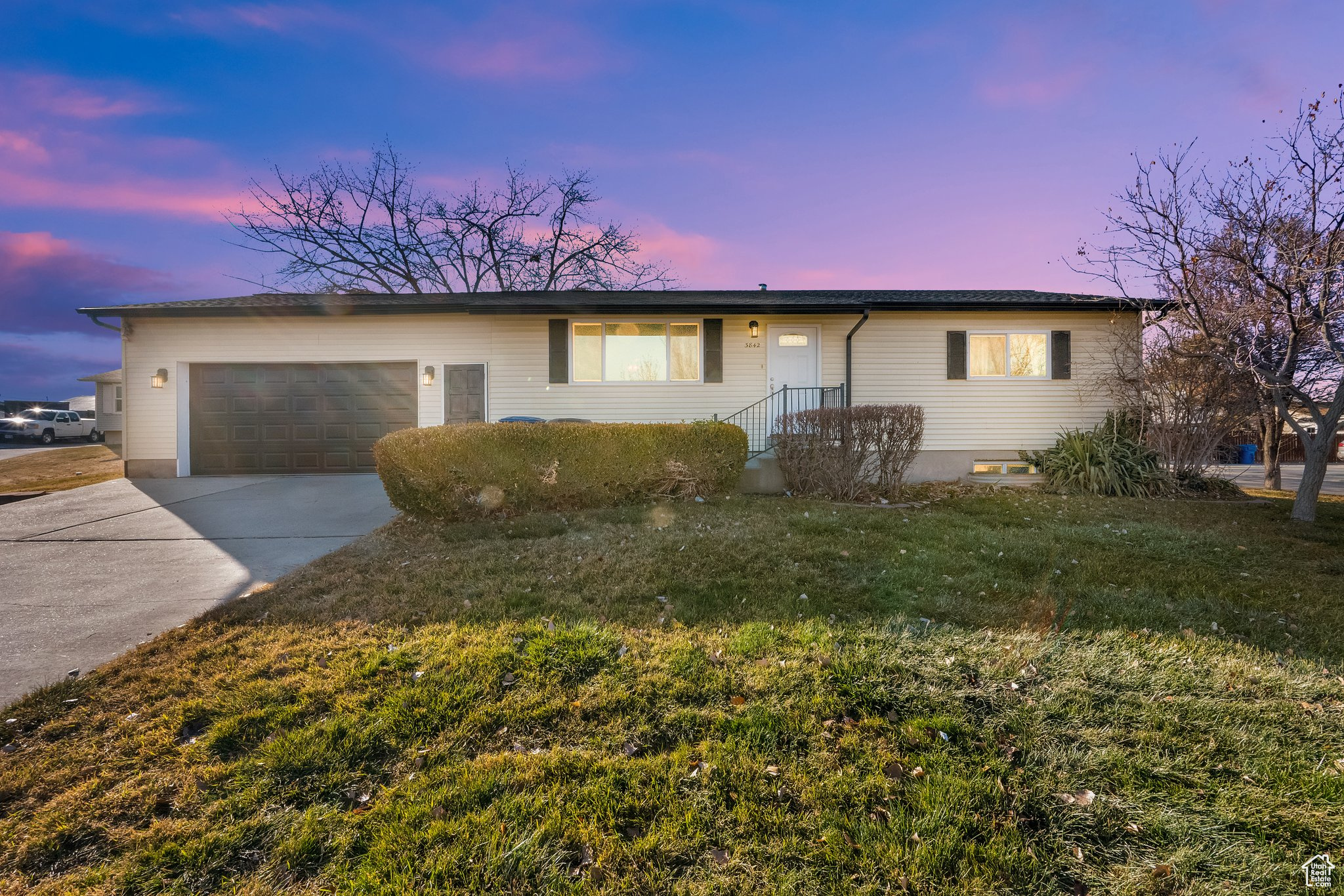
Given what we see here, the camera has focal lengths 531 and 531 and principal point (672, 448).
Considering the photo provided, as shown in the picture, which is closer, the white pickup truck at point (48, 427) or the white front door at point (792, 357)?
the white front door at point (792, 357)

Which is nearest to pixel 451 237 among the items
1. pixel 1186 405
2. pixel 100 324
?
pixel 100 324

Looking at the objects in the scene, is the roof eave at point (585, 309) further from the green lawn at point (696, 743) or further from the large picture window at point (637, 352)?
the green lawn at point (696, 743)

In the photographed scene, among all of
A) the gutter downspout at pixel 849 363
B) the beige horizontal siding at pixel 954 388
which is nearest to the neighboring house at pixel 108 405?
the gutter downspout at pixel 849 363

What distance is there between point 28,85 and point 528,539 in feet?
34.6

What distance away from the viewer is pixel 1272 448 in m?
10.3

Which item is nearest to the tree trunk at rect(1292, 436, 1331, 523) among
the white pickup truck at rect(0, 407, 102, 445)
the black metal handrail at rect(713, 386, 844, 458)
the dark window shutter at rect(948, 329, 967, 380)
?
the dark window shutter at rect(948, 329, 967, 380)

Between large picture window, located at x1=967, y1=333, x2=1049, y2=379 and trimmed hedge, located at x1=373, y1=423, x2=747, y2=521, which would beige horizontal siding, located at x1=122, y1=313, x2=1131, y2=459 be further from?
trimmed hedge, located at x1=373, y1=423, x2=747, y2=521

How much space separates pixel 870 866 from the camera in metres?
1.63

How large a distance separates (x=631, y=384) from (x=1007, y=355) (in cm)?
776

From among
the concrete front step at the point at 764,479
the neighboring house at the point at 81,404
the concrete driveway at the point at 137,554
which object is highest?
the neighboring house at the point at 81,404

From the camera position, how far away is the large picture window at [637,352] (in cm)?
1077

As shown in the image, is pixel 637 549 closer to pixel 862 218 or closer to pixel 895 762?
pixel 895 762

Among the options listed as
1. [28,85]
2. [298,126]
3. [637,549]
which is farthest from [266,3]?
[637,549]

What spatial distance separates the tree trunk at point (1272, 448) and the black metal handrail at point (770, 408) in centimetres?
797
